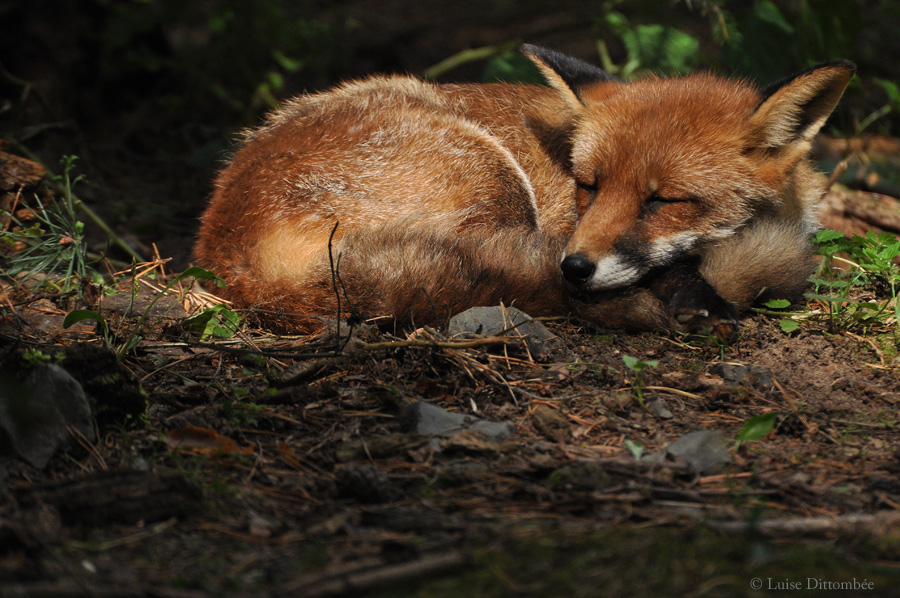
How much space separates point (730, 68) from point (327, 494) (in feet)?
14.9

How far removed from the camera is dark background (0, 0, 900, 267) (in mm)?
5008

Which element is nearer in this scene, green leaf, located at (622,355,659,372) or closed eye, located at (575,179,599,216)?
green leaf, located at (622,355,659,372)

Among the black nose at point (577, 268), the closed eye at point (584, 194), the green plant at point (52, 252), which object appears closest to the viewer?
the black nose at point (577, 268)

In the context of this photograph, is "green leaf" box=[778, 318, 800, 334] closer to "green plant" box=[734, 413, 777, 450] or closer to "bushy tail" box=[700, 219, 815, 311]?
"bushy tail" box=[700, 219, 815, 311]

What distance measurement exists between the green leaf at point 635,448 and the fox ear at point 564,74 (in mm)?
2255

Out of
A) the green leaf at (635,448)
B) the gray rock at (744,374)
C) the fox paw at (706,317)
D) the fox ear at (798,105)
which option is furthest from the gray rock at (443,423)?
the fox ear at (798,105)

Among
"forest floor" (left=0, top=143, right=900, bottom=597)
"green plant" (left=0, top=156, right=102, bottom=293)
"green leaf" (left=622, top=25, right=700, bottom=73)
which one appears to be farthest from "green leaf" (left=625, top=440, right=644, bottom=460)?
"green leaf" (left=622, top=25, right=700, bottom=73)

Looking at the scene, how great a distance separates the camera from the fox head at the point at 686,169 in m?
3.20

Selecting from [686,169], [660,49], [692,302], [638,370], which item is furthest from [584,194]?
[660,49]

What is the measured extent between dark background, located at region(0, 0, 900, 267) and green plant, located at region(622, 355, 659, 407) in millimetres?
2783

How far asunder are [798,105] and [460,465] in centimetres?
259

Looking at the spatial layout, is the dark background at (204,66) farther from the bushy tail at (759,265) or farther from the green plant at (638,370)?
the green plant at (638,370)

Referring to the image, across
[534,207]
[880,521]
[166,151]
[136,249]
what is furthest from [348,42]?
[880,521]

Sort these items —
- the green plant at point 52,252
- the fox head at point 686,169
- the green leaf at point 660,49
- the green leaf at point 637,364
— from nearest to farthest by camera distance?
the green leaf at point 637,364 → the fox head at point 686,169 → the green plant at point 52,252 → the green leaf at point 660,49
